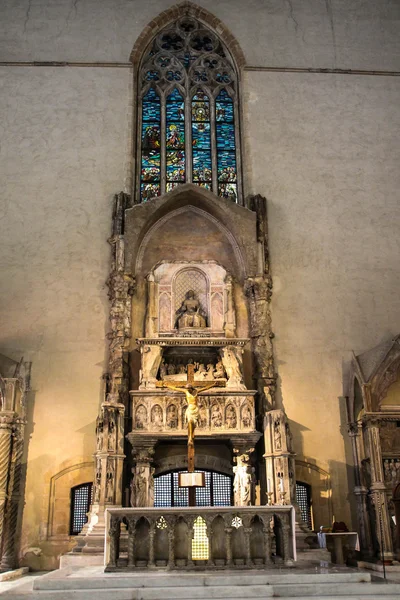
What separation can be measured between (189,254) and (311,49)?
21.0 feet

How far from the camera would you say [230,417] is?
11.8 metres

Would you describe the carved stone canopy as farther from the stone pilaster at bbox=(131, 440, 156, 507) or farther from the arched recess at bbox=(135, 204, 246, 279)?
the stone pilaster at bbox=(131, 440, 156, 507)

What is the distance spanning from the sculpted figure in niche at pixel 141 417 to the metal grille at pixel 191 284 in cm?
270

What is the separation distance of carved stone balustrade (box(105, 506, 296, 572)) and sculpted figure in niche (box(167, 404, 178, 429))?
329cm

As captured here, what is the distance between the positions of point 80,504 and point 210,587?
18.2ft

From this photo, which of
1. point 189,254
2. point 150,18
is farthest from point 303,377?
point 150,18

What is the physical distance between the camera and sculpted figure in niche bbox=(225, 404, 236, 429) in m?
11.7

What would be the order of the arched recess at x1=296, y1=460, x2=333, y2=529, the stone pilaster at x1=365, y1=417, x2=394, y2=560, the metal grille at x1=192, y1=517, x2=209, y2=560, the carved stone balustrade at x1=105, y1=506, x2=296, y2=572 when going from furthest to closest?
the arched recess at x1=296, y1=460, x2=333, y2=529, the stone pilaster at x1=365, y1=417, x2=394, y2=560, the metal grille at x1=192, y1=517, x2=209, y2=560, the carved stone balustrade at x1=105, y1=506, x2=296, y2=572

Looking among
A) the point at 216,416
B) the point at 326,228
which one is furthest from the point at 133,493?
the point at 326,228

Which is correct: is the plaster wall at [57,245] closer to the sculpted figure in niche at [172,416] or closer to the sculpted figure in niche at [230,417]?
the sculpted figure in niche at [172,416]

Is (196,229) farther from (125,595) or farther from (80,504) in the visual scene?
(125,595)

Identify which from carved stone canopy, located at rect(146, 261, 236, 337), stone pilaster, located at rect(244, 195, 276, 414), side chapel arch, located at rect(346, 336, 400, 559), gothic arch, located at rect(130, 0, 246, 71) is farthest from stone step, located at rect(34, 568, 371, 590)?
gothic arch, located at rect(130, 0, 246, 71)

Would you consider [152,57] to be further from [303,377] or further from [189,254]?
[303,377]

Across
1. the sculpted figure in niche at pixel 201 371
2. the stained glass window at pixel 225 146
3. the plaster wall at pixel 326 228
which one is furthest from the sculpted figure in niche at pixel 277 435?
the stained glass window at pixel 225 146
